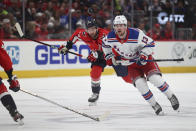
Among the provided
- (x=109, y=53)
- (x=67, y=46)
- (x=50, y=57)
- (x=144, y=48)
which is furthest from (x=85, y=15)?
(x=144, y=48)

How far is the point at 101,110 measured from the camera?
6707mm

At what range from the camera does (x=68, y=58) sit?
1290 centimetres

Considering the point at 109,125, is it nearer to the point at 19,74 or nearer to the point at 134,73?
the point at 134,73

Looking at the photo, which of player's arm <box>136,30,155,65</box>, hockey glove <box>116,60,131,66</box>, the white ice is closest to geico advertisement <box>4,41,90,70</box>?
the white ice

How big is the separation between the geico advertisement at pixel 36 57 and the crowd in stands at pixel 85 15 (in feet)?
0.81

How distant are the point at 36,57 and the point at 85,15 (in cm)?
198

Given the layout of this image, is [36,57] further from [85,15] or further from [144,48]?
[144,48]

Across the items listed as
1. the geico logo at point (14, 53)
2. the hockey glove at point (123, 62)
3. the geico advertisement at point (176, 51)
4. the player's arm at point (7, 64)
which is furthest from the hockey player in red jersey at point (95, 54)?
the geico advertisement at point (176, 51)

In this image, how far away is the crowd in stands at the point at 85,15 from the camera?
1195cm

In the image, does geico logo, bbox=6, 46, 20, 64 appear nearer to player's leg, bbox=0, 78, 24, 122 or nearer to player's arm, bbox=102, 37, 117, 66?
player's arm, bbox=102, 37, 117, 66

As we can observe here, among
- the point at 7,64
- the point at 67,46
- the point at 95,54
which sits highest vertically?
the point at 7,64

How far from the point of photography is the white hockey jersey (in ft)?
A: 20.3

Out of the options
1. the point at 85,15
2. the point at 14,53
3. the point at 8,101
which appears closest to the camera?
the point at 8,101

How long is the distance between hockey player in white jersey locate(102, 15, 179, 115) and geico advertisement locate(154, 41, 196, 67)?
322 inches
